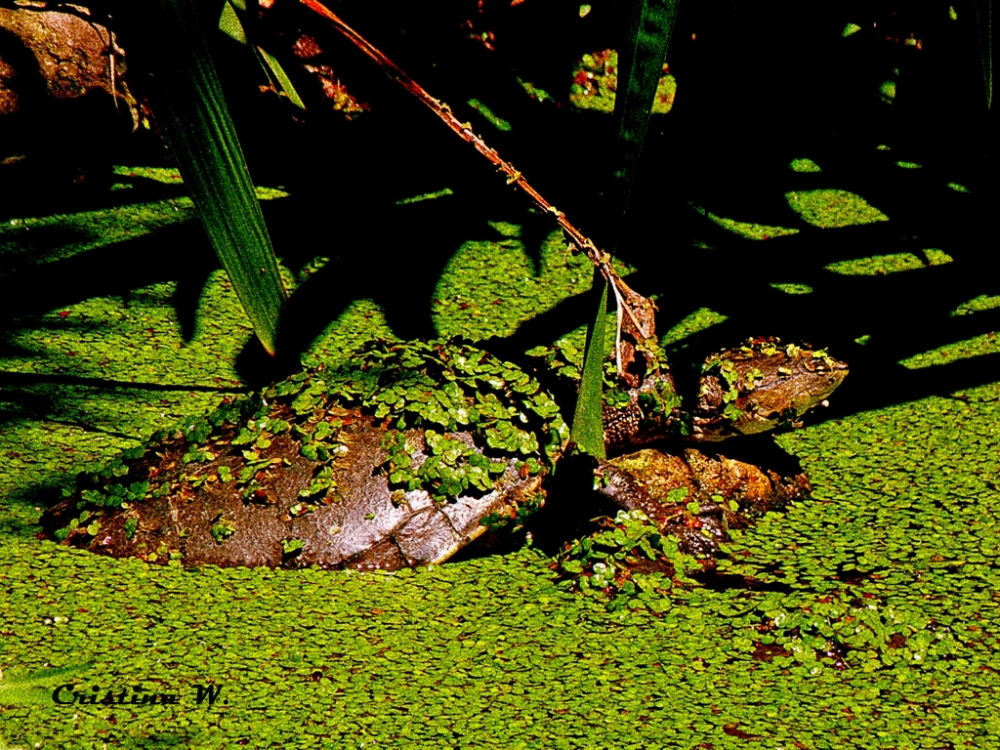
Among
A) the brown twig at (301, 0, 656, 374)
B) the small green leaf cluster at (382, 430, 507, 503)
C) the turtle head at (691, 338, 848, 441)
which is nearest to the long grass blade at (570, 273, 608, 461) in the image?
the brown twig at (301, 0, 656, 374)

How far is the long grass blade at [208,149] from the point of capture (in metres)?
0.54

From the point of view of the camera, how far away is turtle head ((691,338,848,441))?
2.99 metres

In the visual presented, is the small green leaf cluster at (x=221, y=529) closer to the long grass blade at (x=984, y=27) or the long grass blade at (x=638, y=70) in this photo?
the long grass blade at (x=638, y=70)

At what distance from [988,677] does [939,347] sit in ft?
5.52

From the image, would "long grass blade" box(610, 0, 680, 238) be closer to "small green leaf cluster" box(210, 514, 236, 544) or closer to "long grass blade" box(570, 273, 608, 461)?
"long grass blade" box(570, 273, 608, 461)

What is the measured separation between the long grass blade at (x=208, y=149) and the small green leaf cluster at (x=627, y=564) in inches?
79.1

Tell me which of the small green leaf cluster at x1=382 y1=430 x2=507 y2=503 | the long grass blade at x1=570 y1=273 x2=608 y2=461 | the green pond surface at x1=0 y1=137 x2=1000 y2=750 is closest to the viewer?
the long grass blade at x1=570 y1=273 x2=608 y2=461

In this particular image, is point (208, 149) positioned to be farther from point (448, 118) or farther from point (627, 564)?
point (627, 564)

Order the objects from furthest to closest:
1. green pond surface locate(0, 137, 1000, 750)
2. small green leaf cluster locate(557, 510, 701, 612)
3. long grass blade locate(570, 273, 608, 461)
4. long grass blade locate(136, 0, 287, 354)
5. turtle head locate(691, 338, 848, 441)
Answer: turtle head locate(691, 338, 848, 441)
small green leaf cluster locate(557, 510, 701, 612)
green pond surface locate(0, 137, 1000, 750)
long grass blade locate(570, 273, 608, 461)
long grass blade locate(136, 0, 287, 354)

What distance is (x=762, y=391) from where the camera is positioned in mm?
2994

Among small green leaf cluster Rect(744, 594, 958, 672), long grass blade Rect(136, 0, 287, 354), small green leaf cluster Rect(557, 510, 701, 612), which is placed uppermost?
long grass blade Rect(136, 0, 287, 354)

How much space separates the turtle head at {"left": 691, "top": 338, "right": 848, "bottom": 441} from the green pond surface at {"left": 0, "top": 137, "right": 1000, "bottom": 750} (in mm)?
234

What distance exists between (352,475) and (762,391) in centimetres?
121

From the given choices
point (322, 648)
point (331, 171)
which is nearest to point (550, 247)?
point (331, 171)
